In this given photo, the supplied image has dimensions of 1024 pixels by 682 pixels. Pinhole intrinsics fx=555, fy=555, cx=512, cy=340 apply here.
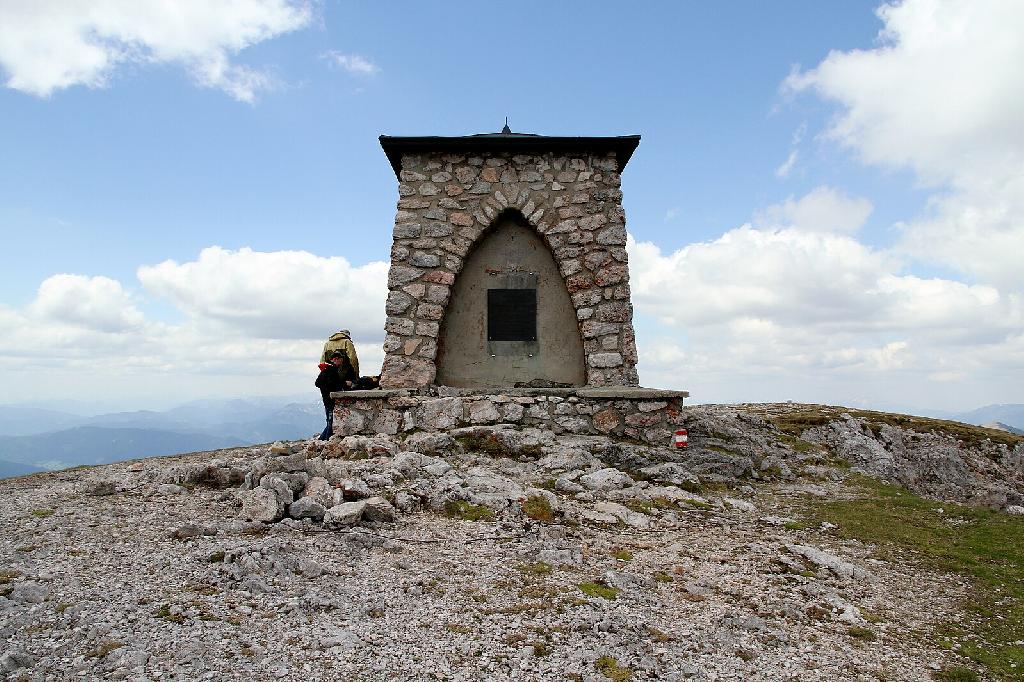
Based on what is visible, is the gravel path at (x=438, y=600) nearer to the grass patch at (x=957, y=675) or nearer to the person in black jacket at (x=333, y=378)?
the grass patch at (x=957, y=675)

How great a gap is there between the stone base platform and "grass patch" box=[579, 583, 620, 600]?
5.12m

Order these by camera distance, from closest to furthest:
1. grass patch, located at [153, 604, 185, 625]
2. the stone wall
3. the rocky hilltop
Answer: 1. the rocky hilltop
2. grass patch, located at [153, 604, 185, 625]
3. the stone wall

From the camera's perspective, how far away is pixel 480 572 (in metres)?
5.35

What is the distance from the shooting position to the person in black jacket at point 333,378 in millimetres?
11367

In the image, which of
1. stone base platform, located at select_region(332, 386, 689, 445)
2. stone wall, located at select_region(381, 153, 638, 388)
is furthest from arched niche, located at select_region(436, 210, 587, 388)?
stone base platform, located at select_region(332, 386, 689, 445)

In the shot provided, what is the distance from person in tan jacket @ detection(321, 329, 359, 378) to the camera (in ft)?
38.0

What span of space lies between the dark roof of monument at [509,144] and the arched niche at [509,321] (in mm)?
1423

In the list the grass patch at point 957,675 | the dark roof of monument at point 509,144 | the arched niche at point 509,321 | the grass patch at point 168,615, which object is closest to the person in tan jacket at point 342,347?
the arched niche at point 509,321

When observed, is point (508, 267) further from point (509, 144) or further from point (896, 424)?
point (896, 424)

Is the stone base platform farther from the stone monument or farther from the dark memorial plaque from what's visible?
the dark memorial plaque

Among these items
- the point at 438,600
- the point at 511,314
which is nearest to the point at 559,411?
the point at 511,314

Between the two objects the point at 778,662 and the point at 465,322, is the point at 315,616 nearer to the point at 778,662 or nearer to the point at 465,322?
the point at 778,662

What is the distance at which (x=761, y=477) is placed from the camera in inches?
398

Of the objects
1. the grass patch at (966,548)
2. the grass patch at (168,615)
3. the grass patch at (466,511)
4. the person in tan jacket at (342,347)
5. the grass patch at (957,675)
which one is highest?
the person in tan jacket at (342,347)
